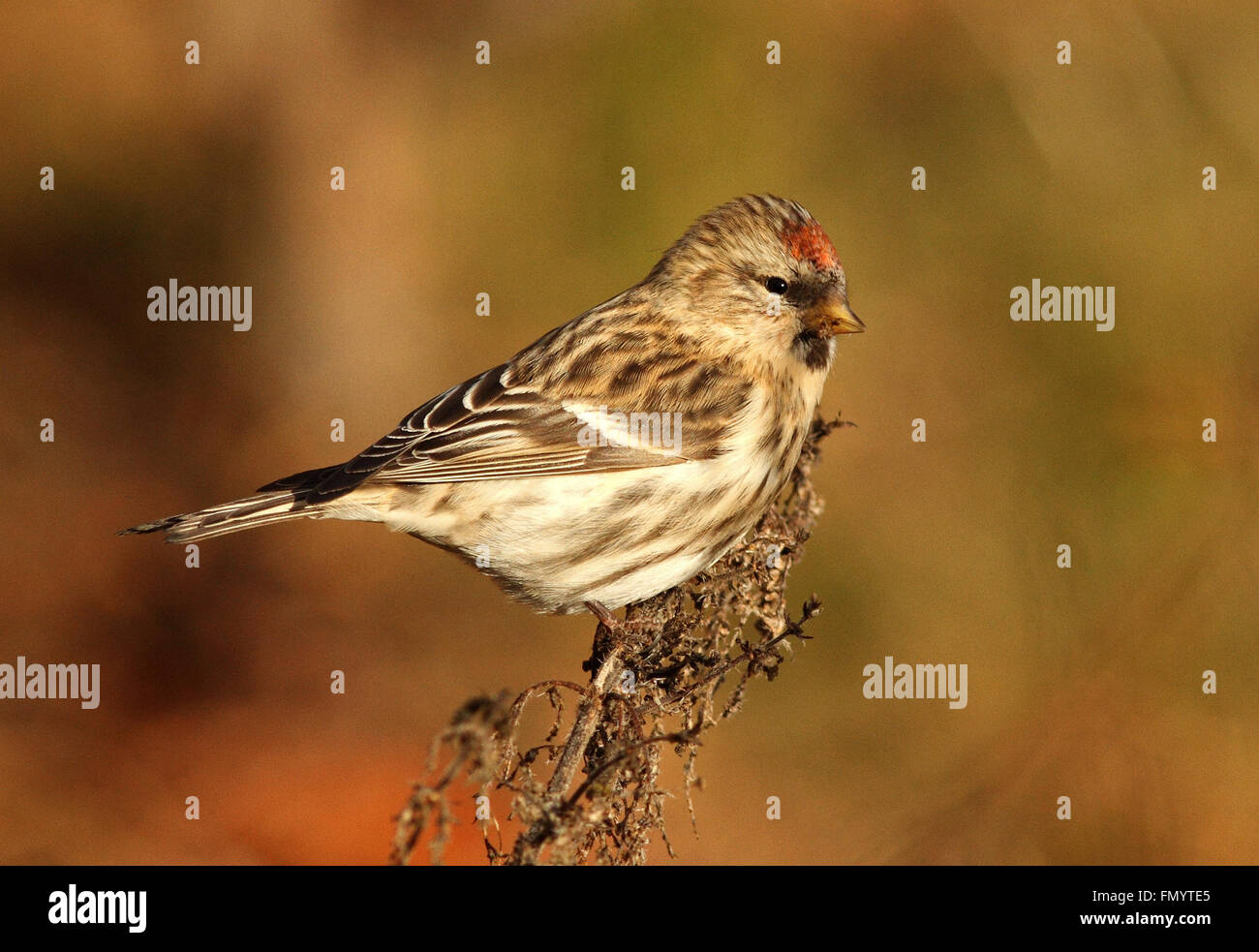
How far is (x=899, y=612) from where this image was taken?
5.57m

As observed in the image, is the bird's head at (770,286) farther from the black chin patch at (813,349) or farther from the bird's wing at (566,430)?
the bird's wing at (566,430)

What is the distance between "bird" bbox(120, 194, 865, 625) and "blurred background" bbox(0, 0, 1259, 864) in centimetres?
167

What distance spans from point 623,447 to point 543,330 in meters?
3.29

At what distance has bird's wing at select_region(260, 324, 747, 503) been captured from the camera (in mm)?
3631

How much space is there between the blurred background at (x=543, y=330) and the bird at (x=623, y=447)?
1.67 metres

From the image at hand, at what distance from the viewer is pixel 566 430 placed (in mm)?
3684

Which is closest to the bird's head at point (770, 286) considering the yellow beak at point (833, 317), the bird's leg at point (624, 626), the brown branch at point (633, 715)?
the yellow beak at point (833, 317)

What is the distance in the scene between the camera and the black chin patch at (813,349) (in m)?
3.84

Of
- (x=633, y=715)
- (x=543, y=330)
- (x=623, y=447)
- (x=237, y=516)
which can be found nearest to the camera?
(x=633, y=715)

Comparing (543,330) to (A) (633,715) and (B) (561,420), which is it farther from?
(A) (633,715)

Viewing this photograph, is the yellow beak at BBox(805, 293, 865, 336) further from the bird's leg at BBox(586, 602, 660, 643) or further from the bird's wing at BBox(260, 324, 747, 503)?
the bird's leg at BBox(586, 602, 660, 643)

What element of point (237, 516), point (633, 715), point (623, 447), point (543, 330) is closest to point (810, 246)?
point (623, 447)

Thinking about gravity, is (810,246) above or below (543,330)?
below

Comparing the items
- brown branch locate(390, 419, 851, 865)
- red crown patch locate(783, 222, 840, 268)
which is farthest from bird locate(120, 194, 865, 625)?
brown branch locate(390, 419, 851, 865)
